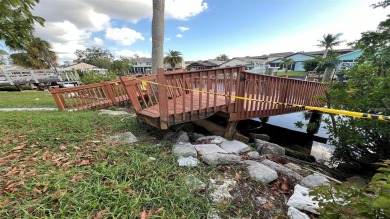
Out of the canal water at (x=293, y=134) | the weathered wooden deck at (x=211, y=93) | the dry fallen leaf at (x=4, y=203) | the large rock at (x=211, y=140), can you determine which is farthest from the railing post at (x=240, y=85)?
the dry fallen leaf at (x=4, y=203)

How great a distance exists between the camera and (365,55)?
333cm

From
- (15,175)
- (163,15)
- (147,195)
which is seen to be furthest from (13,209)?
(163,15)

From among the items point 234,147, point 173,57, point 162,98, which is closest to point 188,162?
point 234,147

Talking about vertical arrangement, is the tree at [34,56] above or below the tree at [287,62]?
above

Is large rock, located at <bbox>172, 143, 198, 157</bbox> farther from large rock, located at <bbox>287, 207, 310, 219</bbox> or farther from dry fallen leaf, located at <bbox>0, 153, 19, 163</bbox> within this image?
dry fallen leaf, located at <bbox>0, 153, 19, 163</bbox>

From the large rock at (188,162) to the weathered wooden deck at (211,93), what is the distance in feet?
2.78

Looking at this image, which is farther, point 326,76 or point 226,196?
point 326,76

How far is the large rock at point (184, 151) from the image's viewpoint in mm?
2635

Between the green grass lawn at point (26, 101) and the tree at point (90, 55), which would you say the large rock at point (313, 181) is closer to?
the green grass lawn at point (26, 101)

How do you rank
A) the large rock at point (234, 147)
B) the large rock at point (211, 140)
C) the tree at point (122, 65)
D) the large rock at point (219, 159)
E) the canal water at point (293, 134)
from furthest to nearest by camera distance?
the tree at point (122, 65) < the canal water at point (293, 134) < the large rock at point (211, 140) < the large rock at point (234, 147) < the large rock at point (219, 159)

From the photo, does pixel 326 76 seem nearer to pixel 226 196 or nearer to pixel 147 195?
pixel 226 196

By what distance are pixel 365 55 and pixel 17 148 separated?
6.02 meters

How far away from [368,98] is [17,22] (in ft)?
21.2

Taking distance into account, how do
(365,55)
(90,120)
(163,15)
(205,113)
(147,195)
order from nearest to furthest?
(147,195), (365,55), (205,113), (90,120), (163,15)
